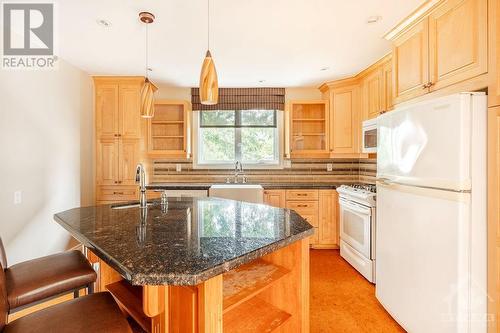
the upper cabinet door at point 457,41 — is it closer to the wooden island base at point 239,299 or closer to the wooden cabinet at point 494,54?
the wooden cabinet at point 494,54

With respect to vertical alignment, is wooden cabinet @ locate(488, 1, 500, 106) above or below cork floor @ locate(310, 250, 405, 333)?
above

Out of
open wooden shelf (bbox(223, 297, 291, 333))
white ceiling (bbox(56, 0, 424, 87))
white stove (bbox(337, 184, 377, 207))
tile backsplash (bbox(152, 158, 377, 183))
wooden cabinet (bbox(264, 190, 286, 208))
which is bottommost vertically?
open wooden shelf (bbox(223, 297, 291, 333))

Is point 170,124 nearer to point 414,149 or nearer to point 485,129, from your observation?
point 414,149

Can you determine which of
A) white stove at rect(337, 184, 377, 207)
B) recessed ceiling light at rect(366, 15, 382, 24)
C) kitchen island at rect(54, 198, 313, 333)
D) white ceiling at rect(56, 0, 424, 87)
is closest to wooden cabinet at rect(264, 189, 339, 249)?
white stove at rect(337, 184, 377, 207)

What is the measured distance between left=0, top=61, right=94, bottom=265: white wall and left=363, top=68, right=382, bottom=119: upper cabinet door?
12.3ft

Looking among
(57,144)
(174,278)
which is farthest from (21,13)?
(174,278)

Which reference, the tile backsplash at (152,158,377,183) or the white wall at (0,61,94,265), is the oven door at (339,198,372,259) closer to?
the tile backsplash at (152,158,377,183)

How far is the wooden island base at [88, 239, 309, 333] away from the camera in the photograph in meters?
0.88

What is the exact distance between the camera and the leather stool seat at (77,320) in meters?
0.88

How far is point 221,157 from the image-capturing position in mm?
4180

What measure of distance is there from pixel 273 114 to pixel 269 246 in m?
3.42

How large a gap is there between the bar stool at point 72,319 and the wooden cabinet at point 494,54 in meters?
2.06

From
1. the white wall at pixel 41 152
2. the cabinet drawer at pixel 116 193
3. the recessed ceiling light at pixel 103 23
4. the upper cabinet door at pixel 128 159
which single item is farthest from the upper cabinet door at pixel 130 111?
the recessed ceiling light at pixel 103 23

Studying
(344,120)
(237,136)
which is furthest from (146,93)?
(344,120)
